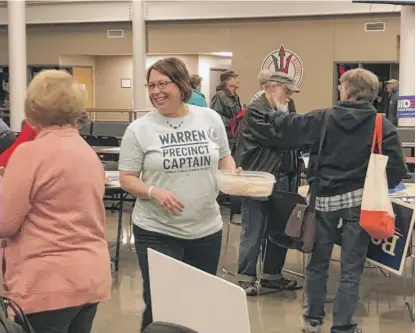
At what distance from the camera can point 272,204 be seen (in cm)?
422

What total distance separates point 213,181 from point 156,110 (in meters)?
0.36

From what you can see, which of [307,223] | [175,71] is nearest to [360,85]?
[307,223]

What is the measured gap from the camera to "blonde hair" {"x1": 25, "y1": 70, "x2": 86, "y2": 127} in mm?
1996

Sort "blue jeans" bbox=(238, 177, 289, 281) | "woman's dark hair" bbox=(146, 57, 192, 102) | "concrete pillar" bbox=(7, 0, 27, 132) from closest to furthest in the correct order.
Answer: "woman's dark hair" bbox=(146, 57, 192, 102)
"blue jeans" bbox=(238, 177, 289, 281)
"concrete pillar" bbox=(7, 0, 27, 132)

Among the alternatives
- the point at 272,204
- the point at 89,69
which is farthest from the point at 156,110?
the point at 89,69

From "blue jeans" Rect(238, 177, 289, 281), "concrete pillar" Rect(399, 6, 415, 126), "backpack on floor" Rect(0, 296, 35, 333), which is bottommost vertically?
"blue jeans" Rect(238, 177, 289, 281)

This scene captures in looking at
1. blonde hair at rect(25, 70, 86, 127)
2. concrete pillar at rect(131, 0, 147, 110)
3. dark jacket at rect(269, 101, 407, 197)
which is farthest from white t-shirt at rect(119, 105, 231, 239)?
concrete pillar at rect(131, 0, 147, 110)

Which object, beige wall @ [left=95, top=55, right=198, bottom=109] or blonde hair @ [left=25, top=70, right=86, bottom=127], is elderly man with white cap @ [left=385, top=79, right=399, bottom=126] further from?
blonde hair @ [left=25, top=70, right=86, bottom=127]

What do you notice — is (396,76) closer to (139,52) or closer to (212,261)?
(139,52)

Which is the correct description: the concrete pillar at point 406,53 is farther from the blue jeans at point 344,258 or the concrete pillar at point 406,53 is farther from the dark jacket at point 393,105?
the blue jeans at point 344,258

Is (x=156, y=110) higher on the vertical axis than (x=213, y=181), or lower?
higher

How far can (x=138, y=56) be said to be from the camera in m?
11.6

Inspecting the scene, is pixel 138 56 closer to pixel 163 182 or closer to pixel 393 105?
pixel 393 105

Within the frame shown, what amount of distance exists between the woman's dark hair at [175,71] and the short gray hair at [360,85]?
3.86 ft
